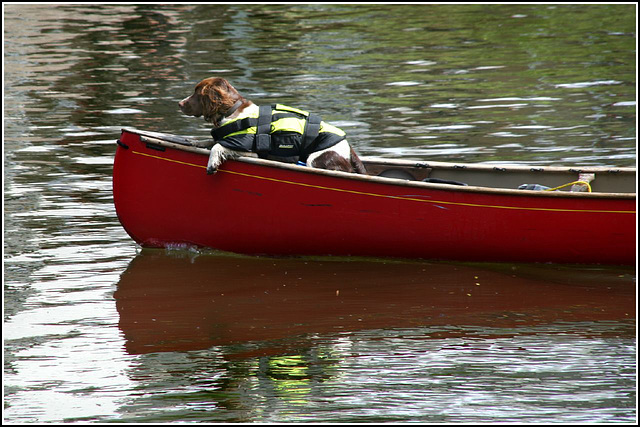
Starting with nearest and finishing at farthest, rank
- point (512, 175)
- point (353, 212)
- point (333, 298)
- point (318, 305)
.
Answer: point (318, 305) → point (333, 298) → point (353, 212) → point (512, 175)

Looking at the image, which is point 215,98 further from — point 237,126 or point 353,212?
point 353,212

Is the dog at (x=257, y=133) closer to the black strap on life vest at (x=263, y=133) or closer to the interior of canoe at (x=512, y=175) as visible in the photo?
the black strap on life vest at (x=263, y=133)

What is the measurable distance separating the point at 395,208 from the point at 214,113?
1669 millimetres

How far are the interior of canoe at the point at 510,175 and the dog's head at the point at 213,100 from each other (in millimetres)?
328

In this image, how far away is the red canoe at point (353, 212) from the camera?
7.34 metres

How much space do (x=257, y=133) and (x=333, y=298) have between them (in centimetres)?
154

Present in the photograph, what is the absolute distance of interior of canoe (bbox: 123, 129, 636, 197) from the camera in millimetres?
8078

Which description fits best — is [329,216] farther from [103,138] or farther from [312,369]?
[103,138]

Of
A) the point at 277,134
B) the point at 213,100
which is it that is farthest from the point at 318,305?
the point at 213,100

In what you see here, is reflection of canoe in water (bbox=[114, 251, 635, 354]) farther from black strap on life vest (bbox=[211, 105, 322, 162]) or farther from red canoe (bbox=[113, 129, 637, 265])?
black strap on life vest (bbox=[211, 105, 322, 162])

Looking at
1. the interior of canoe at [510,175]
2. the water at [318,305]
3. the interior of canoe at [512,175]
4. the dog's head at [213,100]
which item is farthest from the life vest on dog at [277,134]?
the water at [318,305]

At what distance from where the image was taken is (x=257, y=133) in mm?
7637

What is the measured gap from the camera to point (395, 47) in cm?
2039

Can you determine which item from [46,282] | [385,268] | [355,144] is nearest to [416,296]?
[385,268]
